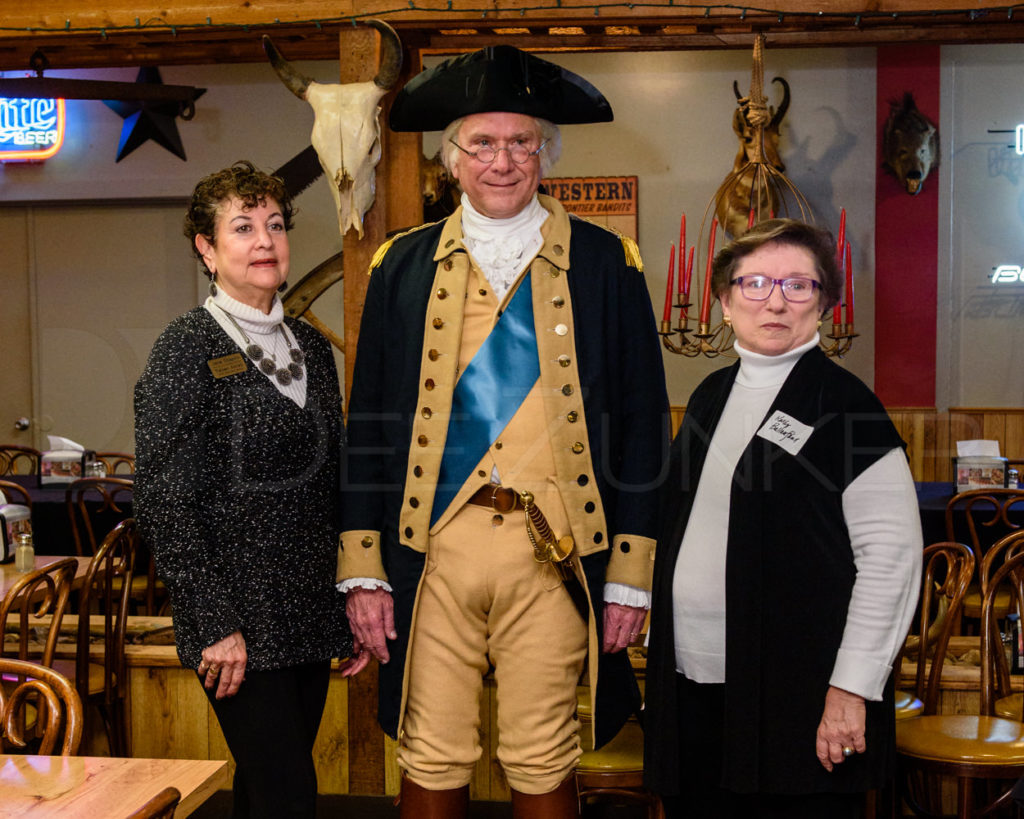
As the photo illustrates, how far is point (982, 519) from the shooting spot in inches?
177

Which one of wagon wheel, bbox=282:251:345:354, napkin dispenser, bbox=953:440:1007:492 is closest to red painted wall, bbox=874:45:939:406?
napkin dispenser, bbox=953:440:1007:492

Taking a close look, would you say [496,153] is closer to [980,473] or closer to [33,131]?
[980,473]

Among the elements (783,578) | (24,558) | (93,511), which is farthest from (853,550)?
(93,511)

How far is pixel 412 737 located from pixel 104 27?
2.54 m

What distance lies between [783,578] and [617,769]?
80 cm

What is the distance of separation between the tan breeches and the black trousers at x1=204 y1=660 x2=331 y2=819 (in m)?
0.21

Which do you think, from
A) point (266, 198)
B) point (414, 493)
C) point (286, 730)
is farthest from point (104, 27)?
point (286, 730)

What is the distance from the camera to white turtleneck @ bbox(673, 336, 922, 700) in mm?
1779

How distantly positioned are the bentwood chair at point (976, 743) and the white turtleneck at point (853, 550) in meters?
0.72

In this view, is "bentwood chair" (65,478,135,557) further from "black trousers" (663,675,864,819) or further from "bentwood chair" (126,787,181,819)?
"bentwood chair" (126,787,181,819)

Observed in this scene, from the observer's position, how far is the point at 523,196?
81.6 inches

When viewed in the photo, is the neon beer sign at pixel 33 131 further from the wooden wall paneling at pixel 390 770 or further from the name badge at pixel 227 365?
the name badge at pixel 227 365

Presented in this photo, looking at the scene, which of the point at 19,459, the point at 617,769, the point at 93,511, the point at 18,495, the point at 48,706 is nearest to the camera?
the point at 48,706

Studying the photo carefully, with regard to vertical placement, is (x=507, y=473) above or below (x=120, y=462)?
above
